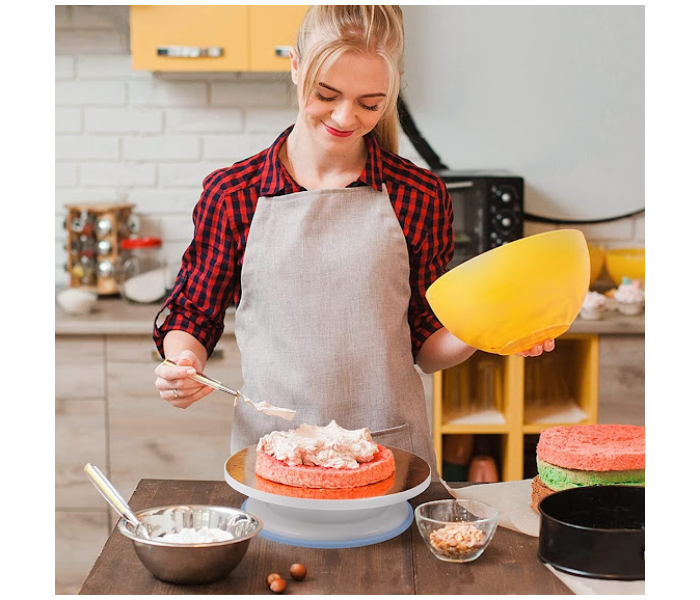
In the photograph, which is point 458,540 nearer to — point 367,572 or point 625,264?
point 367,572

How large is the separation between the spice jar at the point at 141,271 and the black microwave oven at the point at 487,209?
0.94 metres

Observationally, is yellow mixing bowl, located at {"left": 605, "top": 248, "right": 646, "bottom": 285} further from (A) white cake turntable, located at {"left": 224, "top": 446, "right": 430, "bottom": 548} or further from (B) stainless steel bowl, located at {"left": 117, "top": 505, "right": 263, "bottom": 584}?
(B) stainless steel bowl, located at {"left": 117, "top": 505, "right": 263, "bottom": 584}

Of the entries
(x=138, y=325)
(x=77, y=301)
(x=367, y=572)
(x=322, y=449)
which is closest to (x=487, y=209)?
(x=138, y=325)

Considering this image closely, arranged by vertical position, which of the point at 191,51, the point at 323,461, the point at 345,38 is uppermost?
the point at 191,51

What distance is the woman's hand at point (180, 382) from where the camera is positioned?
4.31 feet

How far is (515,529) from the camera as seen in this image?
1.22m

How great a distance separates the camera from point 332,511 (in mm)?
1170

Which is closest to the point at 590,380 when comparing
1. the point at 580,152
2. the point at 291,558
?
the point at 580,152

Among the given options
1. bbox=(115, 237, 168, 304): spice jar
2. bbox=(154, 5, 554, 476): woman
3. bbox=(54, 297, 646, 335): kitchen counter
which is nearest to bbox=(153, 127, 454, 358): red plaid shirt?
bbox=(154, 5, 554, 476): woman

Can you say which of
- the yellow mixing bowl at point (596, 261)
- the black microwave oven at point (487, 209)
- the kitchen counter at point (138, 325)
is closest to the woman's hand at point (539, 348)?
the kitchen counter at point (138, 325)

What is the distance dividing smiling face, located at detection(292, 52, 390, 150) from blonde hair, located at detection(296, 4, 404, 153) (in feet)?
0.03

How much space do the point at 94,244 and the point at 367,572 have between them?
7.03 ft
